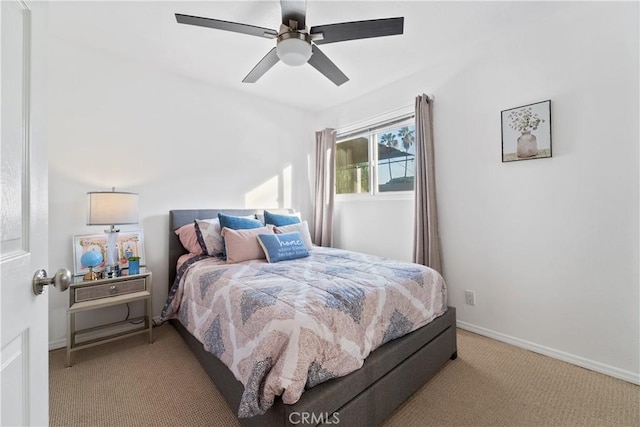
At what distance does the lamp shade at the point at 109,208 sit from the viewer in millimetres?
2197

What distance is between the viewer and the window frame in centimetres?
320

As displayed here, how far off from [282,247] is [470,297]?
1841 millimetres

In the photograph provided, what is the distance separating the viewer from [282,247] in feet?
8.15

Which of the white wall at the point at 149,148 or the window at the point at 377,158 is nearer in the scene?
Answer: the white wall at the point at 149,148

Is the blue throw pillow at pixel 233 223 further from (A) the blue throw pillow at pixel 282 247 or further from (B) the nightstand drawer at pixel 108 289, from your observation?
(B) the nightstand drawer at pixel 108 289

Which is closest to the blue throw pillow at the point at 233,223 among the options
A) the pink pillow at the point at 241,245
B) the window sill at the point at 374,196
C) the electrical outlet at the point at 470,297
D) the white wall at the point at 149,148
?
the pink pillow at the point at 241,245

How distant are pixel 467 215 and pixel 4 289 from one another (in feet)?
9.64

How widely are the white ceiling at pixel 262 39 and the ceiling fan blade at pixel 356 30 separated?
1.28 ft

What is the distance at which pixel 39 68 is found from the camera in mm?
739

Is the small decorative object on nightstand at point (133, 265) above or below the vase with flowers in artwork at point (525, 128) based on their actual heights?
below

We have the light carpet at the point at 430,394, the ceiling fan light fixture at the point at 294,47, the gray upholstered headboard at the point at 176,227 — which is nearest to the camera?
the light carpet at the point at 430,394

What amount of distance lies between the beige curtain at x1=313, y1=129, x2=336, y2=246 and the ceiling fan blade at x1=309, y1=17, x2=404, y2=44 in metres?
2.07

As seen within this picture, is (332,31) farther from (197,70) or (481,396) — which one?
(481,396)

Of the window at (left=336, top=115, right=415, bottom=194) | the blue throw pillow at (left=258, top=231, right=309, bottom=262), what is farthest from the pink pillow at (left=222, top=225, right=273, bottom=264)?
the window at (left=336, top=115, right=415, bottom=194)
